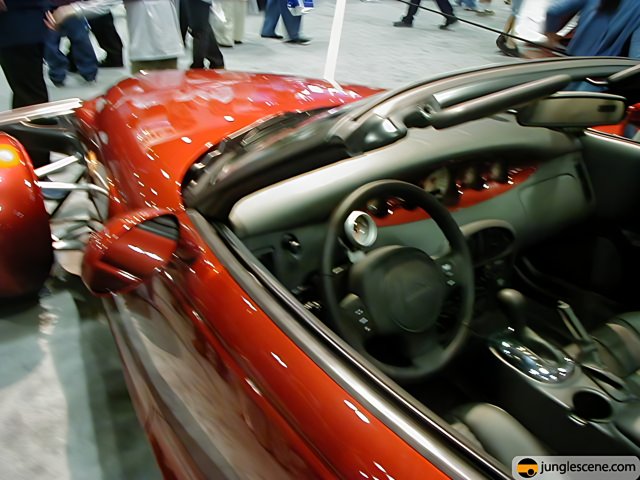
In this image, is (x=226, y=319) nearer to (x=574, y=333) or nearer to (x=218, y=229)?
(x=218, y=229)

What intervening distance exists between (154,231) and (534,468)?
0.85m

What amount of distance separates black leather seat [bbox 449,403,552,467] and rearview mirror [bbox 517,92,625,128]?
0.66 meters

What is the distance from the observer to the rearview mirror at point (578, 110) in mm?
1327

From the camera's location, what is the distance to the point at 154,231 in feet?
3.80

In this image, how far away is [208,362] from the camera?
109 cm

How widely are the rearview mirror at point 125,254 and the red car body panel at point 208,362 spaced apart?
2cm

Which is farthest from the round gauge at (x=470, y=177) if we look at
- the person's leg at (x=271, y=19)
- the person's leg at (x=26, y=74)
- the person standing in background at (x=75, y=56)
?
the person's leg at (x=271, y=19)

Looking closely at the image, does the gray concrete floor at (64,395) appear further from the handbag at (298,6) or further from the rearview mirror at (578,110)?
the handbag at (298,6)

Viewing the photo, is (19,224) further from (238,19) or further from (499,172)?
(238,19)

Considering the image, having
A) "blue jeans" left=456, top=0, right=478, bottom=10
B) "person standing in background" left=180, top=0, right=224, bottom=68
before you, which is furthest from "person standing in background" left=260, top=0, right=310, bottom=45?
"blue jeans" left=456, top=0, right=478, bottom=10

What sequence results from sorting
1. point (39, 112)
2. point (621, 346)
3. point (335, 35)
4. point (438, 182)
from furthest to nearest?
point (335, 35) → point (39, 112) → point (438, 182) → point (621, 346)

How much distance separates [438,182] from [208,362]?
83cm

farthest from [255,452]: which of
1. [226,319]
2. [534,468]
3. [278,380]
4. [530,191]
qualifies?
[530,191]

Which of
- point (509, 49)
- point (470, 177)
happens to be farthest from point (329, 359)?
point (509, 49)
